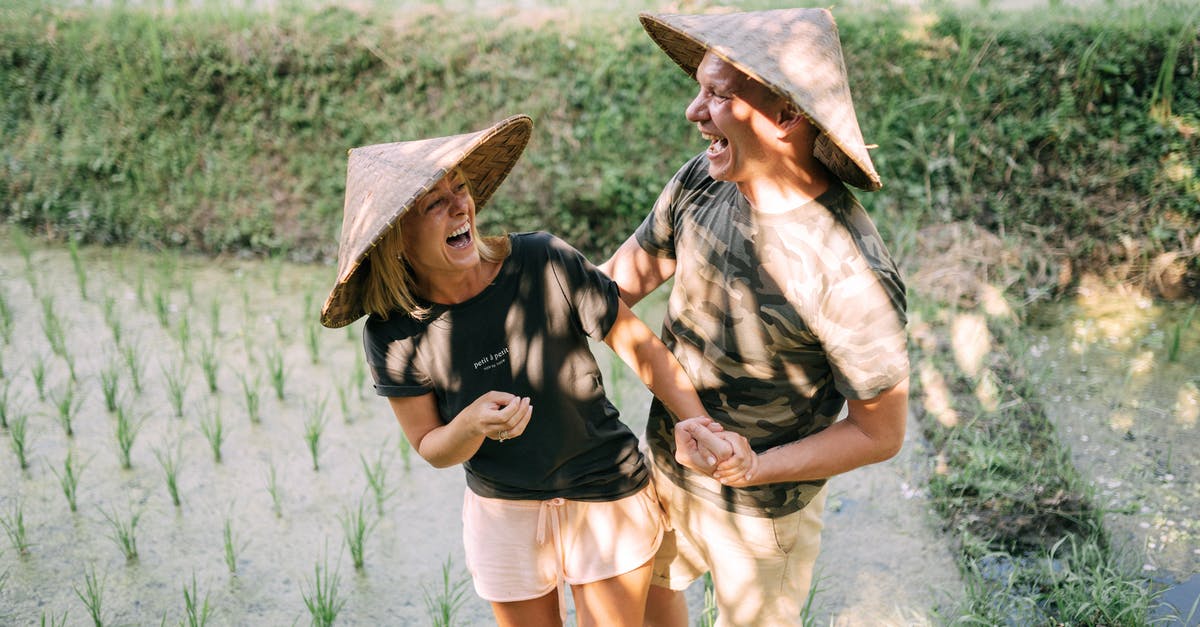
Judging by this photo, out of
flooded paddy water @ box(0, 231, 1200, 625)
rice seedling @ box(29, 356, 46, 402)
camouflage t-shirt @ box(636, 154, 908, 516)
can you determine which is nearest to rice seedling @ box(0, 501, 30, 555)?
flooded paddy water @ box(0, 231, 1200, 625)

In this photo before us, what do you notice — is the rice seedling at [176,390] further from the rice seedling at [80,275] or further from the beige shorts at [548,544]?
the beige shorts at [548,544]

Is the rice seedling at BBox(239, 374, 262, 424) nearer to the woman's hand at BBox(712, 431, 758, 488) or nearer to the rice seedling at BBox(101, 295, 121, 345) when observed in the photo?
the rice seedling at BBox(101, 295, 121, 345)

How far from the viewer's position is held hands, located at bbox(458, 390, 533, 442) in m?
1.68

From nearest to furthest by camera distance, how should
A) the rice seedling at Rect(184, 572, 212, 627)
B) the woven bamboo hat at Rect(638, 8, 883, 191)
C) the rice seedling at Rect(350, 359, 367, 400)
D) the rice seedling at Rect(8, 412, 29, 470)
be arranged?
the woven bamboo hat at Rect(638, 8, 883, 191), the rice seedling at Rect(184, 572, 212, 627), the rice seedling at Rect(8, 412, 29, 470), the rice seedling at Rect(350, 359, 367, 400)

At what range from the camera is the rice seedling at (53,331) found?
394 centimetres

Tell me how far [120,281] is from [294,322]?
104 cm

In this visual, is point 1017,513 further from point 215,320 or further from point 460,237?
point 215,320

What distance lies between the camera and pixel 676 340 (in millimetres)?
2023

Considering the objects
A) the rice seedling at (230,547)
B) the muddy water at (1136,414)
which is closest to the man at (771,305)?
the muddy water at (1136,414)

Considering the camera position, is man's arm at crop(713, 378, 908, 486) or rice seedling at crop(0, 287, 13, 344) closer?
man's arm at crop(713, 378, 908, 486)

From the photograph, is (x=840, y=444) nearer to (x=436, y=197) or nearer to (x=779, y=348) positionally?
(x=779, y=348)

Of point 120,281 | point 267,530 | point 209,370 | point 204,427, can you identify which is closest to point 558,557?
point 267,530

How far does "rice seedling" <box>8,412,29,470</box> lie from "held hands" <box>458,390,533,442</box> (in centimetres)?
233

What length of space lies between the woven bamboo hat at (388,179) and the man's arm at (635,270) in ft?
1.12
